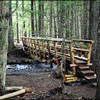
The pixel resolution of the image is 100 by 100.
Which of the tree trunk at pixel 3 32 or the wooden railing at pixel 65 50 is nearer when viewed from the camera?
the tree trunk at pixel 3 32

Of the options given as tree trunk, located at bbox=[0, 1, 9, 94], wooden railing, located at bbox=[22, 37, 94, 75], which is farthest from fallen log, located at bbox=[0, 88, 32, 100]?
wooden railing, located at bbox=[22, 37, 94, 75]

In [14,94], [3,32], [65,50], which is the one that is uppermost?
[3,32]

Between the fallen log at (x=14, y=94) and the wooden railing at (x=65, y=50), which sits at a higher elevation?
the wooden railing at (x=65, y=50)

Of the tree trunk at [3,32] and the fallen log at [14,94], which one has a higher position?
the tree trunk at [3,32]

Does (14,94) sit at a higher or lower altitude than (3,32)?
lower

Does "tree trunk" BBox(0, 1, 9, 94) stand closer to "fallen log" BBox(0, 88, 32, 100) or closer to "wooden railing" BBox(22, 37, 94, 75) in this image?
"fallen log" BBox(0, 88, 32, 100)

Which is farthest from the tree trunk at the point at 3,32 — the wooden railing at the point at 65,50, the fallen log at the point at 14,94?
the wooden railing at the point at 65,50

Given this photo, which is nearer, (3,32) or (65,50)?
(3,32)

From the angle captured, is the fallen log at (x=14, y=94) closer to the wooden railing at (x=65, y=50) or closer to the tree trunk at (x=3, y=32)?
the tree trunk at (x=3, y=32)

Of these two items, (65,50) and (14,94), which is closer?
(14,94)

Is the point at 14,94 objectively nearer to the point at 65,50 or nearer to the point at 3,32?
the point at 3,32

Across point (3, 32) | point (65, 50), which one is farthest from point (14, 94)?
point (65, 50)

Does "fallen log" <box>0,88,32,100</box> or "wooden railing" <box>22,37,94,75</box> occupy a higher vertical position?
"wooden railing" <box>22,37,94,75</box>

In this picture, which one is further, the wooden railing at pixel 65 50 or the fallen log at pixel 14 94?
the wooden railing at pixel 65 50
